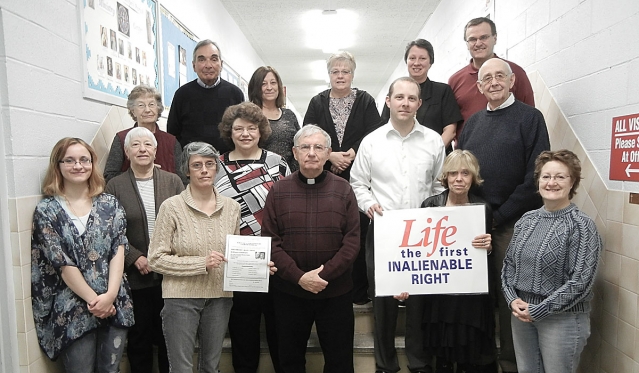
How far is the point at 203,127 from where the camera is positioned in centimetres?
306

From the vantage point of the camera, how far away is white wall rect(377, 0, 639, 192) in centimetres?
208

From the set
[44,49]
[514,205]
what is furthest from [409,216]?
[44,49]

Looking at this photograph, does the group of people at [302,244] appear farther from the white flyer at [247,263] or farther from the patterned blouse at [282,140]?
the patterned blouse at [282,140]

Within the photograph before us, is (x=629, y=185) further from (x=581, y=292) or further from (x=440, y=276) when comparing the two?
(x=440, y=276)

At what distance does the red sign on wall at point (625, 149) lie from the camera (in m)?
1.99

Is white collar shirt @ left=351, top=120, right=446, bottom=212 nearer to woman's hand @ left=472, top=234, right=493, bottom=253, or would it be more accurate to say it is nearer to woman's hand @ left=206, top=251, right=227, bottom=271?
woman's hand @ left=472, top=234, right=493, bottom=253

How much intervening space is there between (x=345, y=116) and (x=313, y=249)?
1.09 m

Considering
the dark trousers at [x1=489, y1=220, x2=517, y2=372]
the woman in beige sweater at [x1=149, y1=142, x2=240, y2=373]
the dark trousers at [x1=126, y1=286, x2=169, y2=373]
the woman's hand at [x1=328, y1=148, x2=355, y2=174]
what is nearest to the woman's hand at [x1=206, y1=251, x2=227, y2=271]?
the woman in beige sweater at [x1=149, y1=142, x2=240, y2=373]

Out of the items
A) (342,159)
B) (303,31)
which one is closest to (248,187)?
(342,159)

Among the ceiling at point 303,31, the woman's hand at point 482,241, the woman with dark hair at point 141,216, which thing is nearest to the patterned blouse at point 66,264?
the woman with dark hair at point 141,216

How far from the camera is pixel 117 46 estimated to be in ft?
10.0

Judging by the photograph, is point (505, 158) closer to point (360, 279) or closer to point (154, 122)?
point (360, 279)

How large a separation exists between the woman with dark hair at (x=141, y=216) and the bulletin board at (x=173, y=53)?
1.64 metres

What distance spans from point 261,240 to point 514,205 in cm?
129
